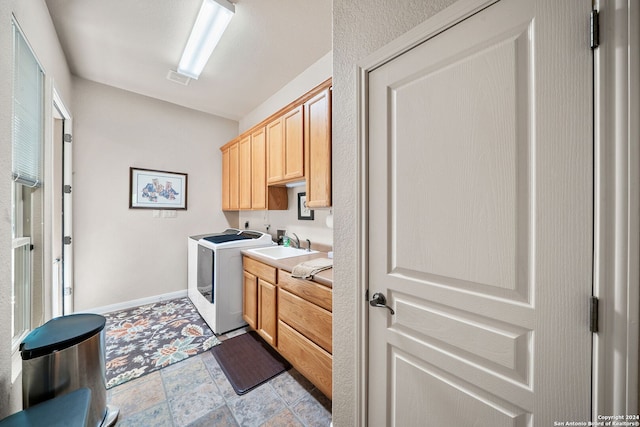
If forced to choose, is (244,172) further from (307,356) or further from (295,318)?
(307,356)

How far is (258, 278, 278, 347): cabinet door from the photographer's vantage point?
1900 millimetres

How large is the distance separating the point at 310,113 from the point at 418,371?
1.90 meters

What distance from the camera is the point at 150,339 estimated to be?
2.22 m

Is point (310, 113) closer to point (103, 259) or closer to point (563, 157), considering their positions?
point (563, 157)

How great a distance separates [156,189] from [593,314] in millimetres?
3894

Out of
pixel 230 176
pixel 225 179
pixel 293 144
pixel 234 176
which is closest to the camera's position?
pixel 293 144

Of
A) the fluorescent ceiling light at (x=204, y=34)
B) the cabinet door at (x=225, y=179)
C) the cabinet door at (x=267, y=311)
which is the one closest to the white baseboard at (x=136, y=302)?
the cabinet door at (x=225, y=179)

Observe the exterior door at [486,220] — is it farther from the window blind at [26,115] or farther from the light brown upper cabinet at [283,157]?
the window blind at [26,115]

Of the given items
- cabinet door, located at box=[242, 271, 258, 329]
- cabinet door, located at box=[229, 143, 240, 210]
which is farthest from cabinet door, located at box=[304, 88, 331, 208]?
cabinet door, located at box=[229, 143, 240, 210]

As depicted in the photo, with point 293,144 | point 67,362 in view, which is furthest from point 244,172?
point 67,362

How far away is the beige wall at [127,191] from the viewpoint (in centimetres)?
262

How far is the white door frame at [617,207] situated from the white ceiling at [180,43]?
1.72m

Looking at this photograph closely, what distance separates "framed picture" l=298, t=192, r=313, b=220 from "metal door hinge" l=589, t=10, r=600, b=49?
2.09 metres

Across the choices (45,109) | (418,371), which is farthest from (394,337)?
(45,109)
